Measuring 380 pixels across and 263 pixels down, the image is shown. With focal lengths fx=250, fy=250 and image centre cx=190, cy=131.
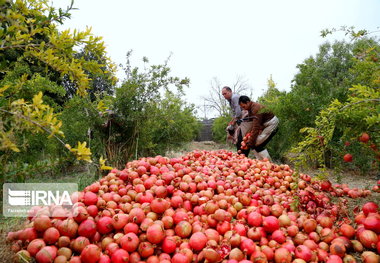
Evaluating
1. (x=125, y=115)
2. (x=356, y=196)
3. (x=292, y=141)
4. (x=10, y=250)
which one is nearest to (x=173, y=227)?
(x=10, y=250)

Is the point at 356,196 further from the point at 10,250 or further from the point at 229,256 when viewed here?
the point at 10,250

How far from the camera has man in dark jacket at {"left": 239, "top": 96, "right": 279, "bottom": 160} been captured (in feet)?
17.3

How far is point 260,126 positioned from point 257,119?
0.54 feet

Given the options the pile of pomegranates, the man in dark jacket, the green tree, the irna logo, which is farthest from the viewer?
the man in dark jacket

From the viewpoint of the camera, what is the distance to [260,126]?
211 inches

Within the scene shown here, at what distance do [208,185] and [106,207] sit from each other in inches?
41.2

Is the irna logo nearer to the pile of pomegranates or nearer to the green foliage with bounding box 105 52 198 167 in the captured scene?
the pile of pomegranates

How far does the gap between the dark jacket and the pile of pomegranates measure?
2740 mm

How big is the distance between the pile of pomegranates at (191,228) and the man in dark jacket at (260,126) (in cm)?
273

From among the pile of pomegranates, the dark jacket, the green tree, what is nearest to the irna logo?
the pile of pomegranates

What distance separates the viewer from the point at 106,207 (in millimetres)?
2148

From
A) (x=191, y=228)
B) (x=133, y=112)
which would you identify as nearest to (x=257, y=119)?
(x=133, y=112)

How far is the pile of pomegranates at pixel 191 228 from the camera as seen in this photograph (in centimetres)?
169

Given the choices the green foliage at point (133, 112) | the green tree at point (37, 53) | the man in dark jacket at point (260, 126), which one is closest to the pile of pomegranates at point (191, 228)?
the green tree at point (37, 53)
